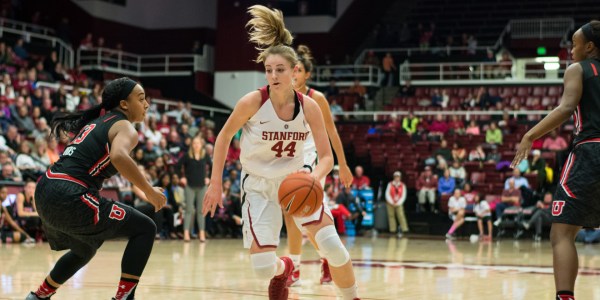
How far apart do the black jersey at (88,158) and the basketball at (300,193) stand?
120cm

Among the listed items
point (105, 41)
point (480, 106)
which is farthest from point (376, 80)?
point (105, 41)

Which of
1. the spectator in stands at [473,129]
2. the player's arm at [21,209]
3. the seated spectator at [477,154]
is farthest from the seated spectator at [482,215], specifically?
the player's arm at [21,209]

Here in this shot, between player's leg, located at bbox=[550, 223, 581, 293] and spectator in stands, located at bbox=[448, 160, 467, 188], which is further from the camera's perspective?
spectator in stands, located at bbox=[448, 160, 467, 188]

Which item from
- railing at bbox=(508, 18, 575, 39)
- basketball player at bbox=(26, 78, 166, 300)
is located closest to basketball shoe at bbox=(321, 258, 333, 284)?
basketball player at bbox=(26, 78, 166, 300)

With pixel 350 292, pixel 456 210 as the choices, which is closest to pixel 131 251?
pixel 350 292

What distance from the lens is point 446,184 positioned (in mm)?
20438

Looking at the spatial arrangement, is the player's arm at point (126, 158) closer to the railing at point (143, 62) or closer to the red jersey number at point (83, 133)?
the red jersey number at point (83, 133)

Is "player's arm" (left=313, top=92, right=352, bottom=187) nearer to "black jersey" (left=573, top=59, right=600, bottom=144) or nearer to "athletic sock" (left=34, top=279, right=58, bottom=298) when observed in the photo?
"black jersey" (left=573, top=59, right=600, bottom=144)

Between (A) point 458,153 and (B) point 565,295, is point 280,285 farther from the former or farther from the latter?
(A) point 458,153

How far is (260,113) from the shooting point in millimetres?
6027

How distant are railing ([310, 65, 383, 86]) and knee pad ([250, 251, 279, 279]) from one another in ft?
74.1

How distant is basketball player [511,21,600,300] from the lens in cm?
539

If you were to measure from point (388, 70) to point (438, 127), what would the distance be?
5821 millimetres

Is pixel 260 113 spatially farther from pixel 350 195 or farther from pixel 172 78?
pixel 172 78
